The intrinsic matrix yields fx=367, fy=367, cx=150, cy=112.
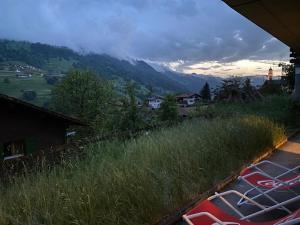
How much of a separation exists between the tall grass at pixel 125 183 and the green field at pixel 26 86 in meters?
133

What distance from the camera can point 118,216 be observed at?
408cm

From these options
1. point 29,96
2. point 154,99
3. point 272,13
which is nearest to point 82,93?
Answer: point 154,99

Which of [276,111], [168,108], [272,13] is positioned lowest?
[168,108]

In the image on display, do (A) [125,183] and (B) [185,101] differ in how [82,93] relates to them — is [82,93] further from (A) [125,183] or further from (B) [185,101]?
(A) [125,183]

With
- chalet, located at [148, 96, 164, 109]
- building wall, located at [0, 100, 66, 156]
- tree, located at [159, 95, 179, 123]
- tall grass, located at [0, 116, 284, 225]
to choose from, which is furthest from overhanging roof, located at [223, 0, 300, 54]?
building wall, located at [0, 100, 66, 156]

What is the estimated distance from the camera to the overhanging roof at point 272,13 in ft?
21.0

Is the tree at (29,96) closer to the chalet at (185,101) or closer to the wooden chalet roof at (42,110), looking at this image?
the chalet at (185,101)

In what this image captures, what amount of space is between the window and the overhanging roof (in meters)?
13.0

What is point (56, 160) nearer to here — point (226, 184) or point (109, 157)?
point (109, 157)

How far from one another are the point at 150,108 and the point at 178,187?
15382 millimetres

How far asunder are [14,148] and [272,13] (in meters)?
14.4

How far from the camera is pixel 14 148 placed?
1791cm

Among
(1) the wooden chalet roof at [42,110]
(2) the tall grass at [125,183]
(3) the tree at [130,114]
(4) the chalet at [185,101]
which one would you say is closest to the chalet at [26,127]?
(1) the wooden chalet roof at [42,110]

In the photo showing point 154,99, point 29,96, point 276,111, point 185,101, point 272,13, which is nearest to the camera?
point 272,13
